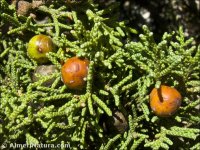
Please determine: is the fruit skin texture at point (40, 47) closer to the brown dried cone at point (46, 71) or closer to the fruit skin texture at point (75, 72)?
the brown dried cone at point (46, 71)

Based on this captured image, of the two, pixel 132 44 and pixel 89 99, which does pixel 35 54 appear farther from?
pixel 132 44

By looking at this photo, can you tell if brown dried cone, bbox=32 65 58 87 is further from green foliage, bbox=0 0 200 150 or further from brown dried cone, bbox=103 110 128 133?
brown dried cone, bbox=103 110 128 133

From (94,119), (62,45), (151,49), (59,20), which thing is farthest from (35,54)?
(151,49)

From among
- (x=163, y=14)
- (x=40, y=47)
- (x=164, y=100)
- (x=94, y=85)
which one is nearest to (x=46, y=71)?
(x=40, y=47)

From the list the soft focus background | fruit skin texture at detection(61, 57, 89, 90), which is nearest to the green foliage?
fruit skin texture at detection(61, 57, 89, 90)

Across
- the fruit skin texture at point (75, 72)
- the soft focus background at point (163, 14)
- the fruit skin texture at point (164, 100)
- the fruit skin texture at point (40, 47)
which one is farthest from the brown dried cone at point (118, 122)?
the soft focus background at point (163, 14)

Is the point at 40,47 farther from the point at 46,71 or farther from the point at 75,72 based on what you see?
the point at 75,72
